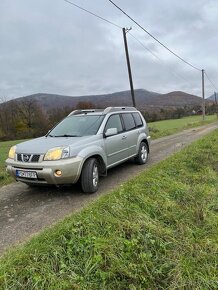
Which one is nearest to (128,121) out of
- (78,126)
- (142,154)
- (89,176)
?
(142,154)

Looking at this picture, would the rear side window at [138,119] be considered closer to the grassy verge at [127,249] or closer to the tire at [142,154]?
the tire at [142,154]

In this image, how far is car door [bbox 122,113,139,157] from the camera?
291 inches

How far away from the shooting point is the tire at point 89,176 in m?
5.41

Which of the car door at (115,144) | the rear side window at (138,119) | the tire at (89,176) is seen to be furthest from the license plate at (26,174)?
the rear side window at (138,119)

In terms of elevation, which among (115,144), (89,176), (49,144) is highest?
(49,144)

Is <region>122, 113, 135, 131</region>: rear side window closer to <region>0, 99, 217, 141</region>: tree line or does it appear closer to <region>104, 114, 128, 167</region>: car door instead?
<region>104, 114, 128, 167</region>: car door

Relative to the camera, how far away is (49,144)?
17.8 ft

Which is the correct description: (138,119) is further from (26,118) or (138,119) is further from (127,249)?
(26,118)

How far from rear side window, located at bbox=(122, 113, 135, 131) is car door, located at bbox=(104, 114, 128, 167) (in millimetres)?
306

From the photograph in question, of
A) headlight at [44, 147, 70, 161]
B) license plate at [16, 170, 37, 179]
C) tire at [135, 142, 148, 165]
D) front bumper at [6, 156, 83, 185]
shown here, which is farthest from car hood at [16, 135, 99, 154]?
tire at [135, 142, 148, 165]

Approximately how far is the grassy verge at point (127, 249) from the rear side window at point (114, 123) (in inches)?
99.2

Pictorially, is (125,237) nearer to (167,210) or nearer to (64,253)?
(64,253)

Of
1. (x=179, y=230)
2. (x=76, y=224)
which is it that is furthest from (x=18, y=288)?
(x=179, y=230)

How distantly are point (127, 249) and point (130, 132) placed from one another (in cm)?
483
